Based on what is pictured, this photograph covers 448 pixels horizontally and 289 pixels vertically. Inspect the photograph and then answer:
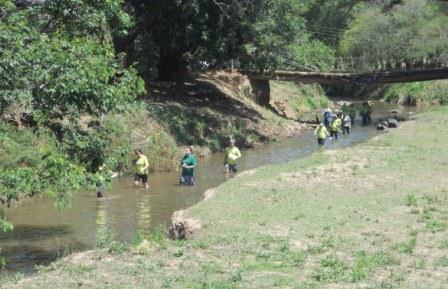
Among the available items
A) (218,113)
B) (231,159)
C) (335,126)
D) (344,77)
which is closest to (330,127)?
(335,126)

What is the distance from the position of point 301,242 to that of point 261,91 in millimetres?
36155

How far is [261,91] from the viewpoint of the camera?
49.9 metres

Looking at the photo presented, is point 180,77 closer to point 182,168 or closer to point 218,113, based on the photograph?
point 218,113

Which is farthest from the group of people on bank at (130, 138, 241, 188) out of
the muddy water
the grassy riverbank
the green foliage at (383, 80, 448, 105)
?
the green foliage at (383, 80, 448, 105)

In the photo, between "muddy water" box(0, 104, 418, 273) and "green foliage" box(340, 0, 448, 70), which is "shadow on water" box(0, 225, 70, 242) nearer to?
"muddy water" box(0, 104, 418, 273)

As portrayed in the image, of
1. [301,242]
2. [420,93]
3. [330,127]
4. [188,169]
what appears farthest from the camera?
[420,93]

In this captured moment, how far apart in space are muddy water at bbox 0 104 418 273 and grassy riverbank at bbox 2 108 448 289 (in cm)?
229

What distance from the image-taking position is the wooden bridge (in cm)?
4828

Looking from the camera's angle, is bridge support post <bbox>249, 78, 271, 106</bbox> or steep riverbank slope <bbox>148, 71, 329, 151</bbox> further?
bridge support post <bbox>249, 78, 271, 106</bbox>

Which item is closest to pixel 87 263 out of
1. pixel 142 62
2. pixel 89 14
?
pixel 89 14

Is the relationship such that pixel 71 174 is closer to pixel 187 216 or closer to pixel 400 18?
pixel 187 216

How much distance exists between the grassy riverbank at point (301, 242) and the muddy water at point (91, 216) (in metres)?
2.29

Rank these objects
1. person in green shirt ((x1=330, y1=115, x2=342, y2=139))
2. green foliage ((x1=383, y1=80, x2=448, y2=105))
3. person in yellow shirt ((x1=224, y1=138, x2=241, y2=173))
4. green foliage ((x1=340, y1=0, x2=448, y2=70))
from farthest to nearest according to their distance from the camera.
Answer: green foliage ((x1=340, y1=0, x2=448, y2=70)) → green foliage ((x1=383, y1=80, x2=448, y2=105)) → person in green shirt ((x1=330, y1=115, x2=342, y2=139)) → person in yellow shirt ((x1=224, y1=138, x2=241, y2=173))

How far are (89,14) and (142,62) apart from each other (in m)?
21.2
